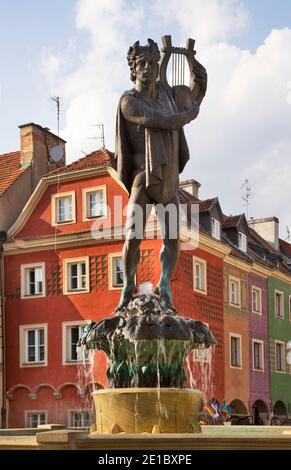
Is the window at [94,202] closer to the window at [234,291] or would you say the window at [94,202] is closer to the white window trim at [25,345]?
the white window trim at [25,345]

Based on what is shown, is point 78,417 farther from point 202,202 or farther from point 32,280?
point 202,202

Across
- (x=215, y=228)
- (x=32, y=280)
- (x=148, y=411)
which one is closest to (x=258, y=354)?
(x=215, y=228)

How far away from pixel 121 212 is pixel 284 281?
1354 centimetres

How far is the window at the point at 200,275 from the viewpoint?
3231cm

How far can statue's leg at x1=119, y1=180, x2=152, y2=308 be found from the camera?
30.8 feet

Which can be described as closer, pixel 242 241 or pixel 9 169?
pixel 9 169

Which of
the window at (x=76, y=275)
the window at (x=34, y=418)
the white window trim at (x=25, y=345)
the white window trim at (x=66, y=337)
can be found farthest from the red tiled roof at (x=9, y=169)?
the window at (x=34, y=418)

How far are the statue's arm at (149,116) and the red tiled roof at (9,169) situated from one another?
24975mm

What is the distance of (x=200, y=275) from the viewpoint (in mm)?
32938

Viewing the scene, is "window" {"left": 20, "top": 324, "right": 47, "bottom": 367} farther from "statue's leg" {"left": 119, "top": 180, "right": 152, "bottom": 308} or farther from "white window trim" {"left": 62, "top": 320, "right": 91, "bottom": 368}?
"statue's leg" {"left": 119, "top": 180, "right": 152, "bottom": 308}

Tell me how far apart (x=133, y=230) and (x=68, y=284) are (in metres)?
23.1

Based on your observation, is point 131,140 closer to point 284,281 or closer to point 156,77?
point 156,77

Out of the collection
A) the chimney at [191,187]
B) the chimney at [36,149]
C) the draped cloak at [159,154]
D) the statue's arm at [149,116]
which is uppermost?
the chimney at [36,149]
